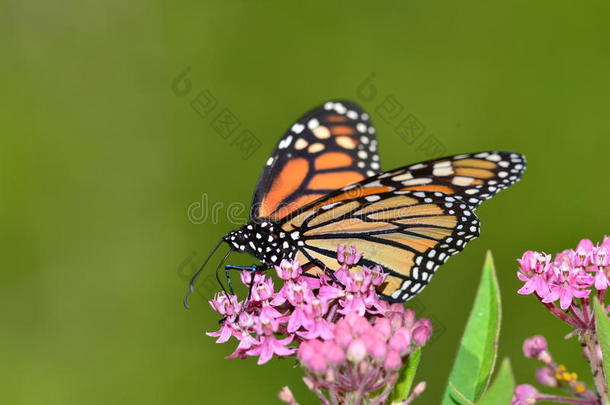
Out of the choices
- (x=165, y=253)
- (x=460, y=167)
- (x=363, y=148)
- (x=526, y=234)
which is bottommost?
(x=526, y=234)

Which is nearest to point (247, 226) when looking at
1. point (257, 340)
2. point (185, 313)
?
point (257, 340)

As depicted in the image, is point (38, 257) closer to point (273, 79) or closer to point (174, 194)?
point (174, 194)

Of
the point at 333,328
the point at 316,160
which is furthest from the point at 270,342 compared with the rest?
the point at 316,160

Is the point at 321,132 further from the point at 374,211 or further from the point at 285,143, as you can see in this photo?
the point at 374,211

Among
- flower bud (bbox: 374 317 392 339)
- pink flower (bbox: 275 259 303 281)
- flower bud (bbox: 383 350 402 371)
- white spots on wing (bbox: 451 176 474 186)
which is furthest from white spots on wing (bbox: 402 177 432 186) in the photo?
flower bud (bbox: 383 350 402 371)

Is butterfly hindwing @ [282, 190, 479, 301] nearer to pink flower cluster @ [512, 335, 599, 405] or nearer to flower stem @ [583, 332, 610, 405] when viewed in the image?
pink flower cluster @ [512, 335, 599, 405]
